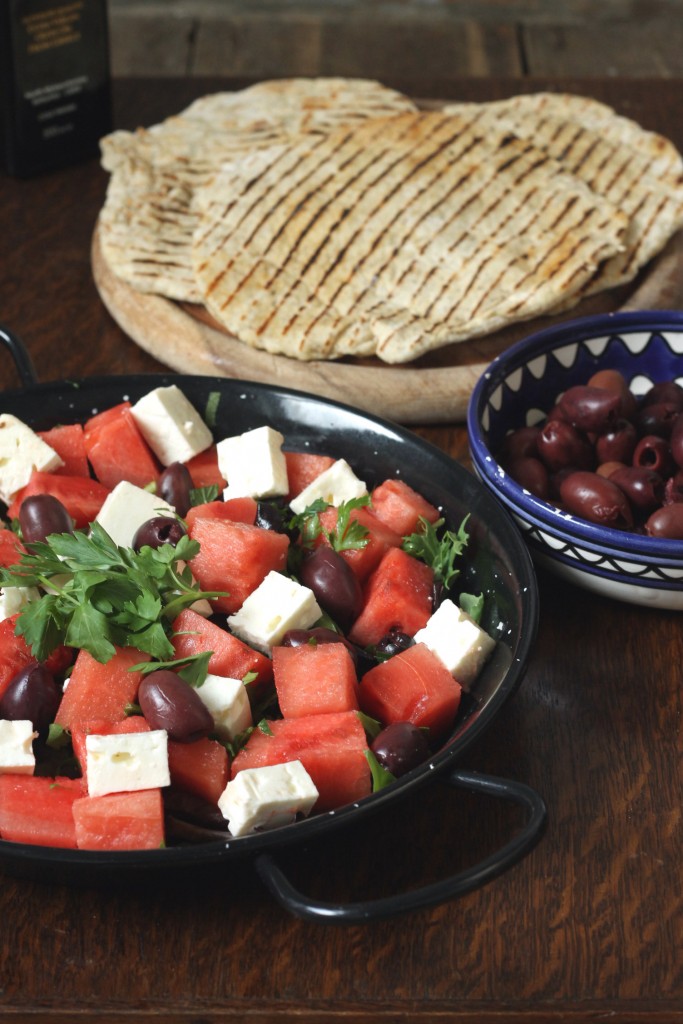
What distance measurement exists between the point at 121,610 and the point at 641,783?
2.18 ft

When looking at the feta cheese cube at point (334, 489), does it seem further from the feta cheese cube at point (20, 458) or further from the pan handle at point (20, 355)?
the pan handle at point (20, 355)

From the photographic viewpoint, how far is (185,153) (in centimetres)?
243

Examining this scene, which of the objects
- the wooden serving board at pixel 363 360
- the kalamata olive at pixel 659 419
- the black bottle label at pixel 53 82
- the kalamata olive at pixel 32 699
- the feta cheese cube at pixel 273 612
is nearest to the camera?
the kalamata olive at pixel 32 699

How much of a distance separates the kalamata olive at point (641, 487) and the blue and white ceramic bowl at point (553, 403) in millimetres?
123

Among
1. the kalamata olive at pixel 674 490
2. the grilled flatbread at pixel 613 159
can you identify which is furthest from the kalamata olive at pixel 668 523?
the grilled flatbread at pixel 613 159

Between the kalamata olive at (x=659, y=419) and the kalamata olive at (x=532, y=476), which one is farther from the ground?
the kalamata olive at (x=659, y=419)

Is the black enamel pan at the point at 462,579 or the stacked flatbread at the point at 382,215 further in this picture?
the stacked flatbread at the point at 382,215

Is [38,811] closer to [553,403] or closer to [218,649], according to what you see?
[218,649]

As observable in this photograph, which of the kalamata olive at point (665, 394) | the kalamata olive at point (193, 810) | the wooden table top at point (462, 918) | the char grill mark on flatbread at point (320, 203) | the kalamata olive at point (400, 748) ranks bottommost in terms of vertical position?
the wooden table top at point (462, 918)

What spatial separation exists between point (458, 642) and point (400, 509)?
266 millimetres

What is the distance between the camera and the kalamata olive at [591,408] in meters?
1.68

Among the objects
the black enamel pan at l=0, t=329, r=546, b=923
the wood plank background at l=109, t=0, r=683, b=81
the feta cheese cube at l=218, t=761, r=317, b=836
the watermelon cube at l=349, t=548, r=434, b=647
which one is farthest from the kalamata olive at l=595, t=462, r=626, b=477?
the wood plank background at l=109, t=0, r=683, b=81

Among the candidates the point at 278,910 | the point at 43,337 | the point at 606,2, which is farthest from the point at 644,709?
the point at 606,2

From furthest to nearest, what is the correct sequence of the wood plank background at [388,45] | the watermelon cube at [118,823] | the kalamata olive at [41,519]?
the wood plank background at [388,45]
the kalamata olive at [41,519]
the watermelon cube at [118,823]
